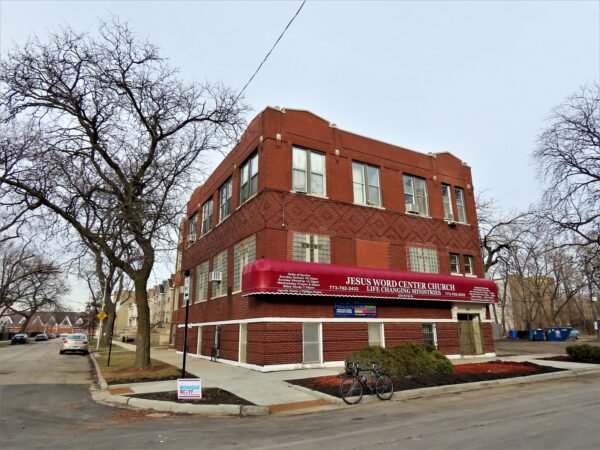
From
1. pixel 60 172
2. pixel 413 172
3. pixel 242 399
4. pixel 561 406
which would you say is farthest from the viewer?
pixel 413 172

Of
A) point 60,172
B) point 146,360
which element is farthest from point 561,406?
point 60,172

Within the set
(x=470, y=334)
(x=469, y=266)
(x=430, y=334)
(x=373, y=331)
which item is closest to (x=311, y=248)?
(x=373, y=331)

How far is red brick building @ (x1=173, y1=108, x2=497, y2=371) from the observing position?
16.9 metres

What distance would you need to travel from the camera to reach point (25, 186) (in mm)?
15539

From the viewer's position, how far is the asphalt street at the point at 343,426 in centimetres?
672

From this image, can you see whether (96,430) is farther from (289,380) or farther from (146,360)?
(146,360)

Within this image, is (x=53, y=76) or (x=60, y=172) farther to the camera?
(x=60, y=172)

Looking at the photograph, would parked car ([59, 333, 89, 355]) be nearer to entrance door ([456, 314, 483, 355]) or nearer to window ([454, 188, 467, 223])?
entrance door ([456, 314, 483, 355])

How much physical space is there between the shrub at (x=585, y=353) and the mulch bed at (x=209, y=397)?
57.3 ft

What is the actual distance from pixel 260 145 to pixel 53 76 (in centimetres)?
840

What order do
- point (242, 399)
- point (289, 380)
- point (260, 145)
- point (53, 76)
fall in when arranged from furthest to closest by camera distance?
1. point (260, 145)
2. point (53, 76)
3. point (289, 380)
4. point (242, 399)

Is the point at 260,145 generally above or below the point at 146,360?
above

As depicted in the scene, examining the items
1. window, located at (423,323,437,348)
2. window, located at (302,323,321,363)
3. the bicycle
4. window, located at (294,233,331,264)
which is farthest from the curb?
window, located at (423,323,437,348)

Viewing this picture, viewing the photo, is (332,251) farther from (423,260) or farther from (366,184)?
(423,260)
